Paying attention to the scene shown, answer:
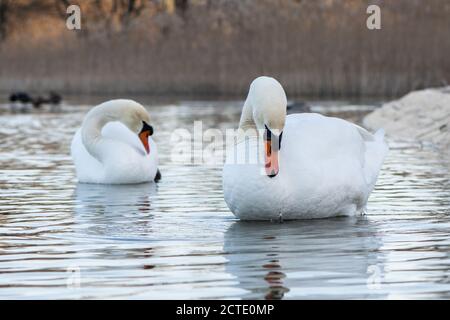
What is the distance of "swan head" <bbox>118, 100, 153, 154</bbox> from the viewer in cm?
1102

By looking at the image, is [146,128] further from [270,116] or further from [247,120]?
[270,116]

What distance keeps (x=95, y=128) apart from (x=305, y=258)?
5.41 m

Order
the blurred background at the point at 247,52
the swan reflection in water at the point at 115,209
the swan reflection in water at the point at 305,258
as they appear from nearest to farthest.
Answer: the swan reflection in water at the point at 305,258 < the swan reflection in water at the point at 115,209 < the blurred background at the point at 247,52

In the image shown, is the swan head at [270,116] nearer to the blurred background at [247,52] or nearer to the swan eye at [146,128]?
the swan eye at [146,128]

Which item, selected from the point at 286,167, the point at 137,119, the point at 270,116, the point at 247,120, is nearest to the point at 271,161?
the point at 286,167

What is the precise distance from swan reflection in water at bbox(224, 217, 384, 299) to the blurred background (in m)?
16.9

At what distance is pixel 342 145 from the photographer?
7840 mm

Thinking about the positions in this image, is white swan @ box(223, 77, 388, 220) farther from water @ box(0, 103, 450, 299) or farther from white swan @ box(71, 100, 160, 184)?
white swan @ box(71, 100, 160, 184)

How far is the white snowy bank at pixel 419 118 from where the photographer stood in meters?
15.3

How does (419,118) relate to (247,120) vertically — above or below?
below

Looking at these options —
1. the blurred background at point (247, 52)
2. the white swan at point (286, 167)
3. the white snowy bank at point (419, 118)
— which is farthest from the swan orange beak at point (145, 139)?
the blurred background at point (247, 52)

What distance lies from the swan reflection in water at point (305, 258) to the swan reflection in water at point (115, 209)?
70cm

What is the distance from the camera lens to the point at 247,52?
27.7m
